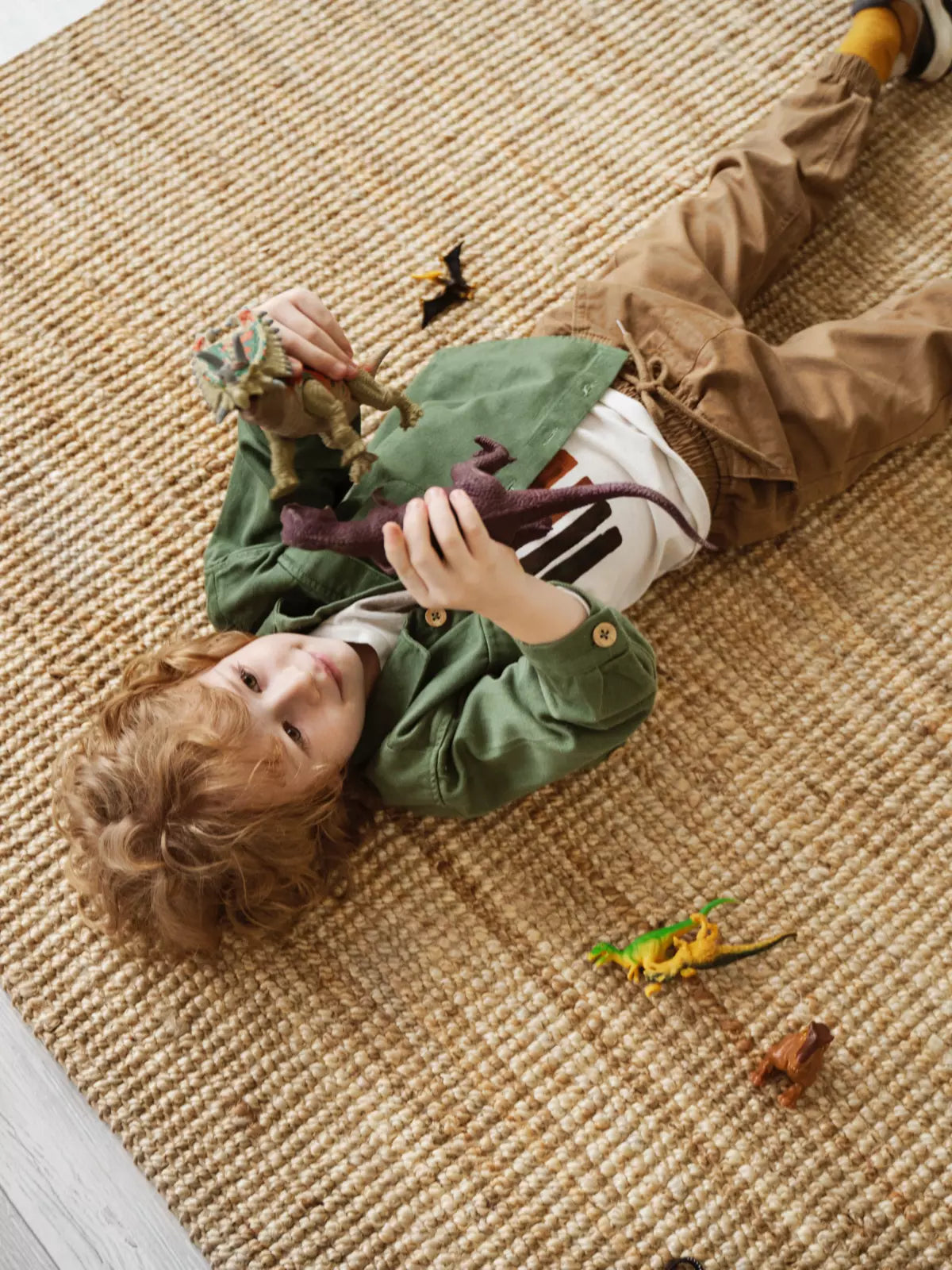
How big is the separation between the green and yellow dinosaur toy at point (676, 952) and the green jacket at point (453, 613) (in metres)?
0.15

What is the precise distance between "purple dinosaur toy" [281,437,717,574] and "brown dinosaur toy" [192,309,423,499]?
0.03 meters

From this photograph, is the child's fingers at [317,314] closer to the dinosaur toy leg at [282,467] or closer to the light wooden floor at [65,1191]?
the dinosaur toy leg at [282,467]

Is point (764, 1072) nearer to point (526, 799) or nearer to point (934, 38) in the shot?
point (526, 799)

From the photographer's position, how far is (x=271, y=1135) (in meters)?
0.83

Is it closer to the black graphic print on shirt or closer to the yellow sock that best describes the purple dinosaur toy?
the black graphic print on shirt

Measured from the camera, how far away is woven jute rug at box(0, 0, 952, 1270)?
2.66 feet

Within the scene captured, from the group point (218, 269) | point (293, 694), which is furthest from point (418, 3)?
point (293, 694)

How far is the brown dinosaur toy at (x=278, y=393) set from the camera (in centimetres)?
58

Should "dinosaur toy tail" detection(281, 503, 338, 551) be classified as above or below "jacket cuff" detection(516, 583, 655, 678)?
above

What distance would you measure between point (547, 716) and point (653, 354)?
0.33 meters

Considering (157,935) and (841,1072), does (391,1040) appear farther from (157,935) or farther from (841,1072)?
(841,1072)

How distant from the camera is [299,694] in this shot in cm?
75

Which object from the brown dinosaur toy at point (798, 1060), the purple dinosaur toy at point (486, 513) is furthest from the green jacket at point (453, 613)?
the brown dinosaur toy at point (798, 1060)

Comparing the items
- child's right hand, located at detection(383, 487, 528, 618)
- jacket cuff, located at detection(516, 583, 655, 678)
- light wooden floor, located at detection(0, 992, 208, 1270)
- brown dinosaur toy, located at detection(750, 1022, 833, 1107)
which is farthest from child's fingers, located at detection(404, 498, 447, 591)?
light wooden floor, located at detection(0, 992, 208, 1270)
